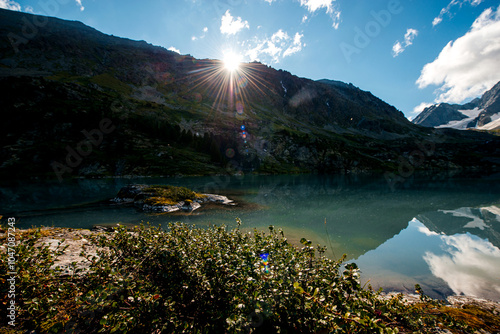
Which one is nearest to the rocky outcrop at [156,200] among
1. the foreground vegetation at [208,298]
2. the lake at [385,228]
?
the lake at [385,228]

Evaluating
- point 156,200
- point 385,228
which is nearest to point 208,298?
point 385,228

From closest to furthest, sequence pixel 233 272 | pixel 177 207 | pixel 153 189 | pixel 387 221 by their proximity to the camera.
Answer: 1. pixel 233 272
2. pixel 387 221
3. pixel 177 207
4. pixel 153 189

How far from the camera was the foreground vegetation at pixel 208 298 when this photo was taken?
359 cm

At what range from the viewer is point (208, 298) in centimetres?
446

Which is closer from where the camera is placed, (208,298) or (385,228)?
(208,298)

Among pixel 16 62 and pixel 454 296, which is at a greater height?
pixel 16 62

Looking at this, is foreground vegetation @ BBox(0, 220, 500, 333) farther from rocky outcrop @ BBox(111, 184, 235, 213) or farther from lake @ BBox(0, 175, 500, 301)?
rocky outcrop @ BBox(111, 184, 235, 213)

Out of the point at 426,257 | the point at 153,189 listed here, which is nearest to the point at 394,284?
the point at 426,257

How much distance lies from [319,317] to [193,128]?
15697 cm

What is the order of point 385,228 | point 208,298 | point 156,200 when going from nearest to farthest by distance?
point 208,298 → point 385,228 → point 156,200

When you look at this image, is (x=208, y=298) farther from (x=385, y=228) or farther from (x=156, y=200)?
(x=156, y=200)

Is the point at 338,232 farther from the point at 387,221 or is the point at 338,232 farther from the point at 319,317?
the point at 319,317

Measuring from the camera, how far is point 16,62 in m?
180

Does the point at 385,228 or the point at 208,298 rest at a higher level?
the point at 208,298
